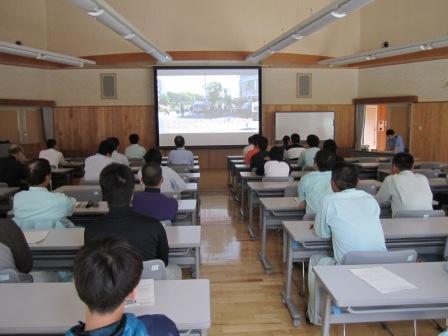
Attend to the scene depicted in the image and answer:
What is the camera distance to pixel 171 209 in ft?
12.1

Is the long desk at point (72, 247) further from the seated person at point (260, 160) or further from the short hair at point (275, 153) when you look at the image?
the seated person at point (260, 160)

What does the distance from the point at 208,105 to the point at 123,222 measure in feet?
34.4

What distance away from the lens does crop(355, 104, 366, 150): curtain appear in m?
13.2

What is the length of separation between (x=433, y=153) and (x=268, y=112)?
4823 millimetres

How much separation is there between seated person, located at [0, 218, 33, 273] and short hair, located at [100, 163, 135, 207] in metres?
0.66

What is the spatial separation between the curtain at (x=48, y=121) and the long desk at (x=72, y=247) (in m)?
9.81

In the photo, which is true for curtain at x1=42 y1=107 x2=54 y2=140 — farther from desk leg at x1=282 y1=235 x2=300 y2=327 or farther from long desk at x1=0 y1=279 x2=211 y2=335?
long desk at x1=0 y1=279 x2=211 y2=335

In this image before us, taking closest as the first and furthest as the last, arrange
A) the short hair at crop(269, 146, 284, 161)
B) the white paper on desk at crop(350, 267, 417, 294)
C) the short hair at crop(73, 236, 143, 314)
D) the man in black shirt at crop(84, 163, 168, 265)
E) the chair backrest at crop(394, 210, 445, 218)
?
the short hair at crop(73, 236, 143, 314)
the white paper on desk at crop(350, 267, 417, 294)
the man in black shirt at crop(84, 163, 168, 265)
the chair backrest at crop(394, 210, 445, 218)
the short hair at crop(269, 146, 284, 161)

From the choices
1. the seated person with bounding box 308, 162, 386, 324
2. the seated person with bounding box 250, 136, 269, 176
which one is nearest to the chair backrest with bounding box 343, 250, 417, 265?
the seated person with bounding box 308, 162, 386, 324

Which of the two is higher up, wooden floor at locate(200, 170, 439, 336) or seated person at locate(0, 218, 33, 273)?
seated person at locate(0, 218, 33, 273)

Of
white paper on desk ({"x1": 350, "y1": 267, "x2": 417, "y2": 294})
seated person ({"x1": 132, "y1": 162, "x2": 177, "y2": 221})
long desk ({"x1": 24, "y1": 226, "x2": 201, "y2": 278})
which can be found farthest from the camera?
seated person ({"x1": 132, "y1": 162, "x2": 177, "y2": 221})

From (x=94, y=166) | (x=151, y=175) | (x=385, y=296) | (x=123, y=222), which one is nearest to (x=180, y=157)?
(x=94, y=166)

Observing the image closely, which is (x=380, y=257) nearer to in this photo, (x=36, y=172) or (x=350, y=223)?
(x=350, y=223)

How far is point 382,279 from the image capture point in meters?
2.34
